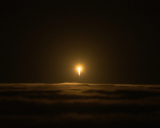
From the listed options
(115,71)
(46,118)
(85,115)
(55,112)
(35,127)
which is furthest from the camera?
(115,71)

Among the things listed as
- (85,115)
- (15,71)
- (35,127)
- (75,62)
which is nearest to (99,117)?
(85,115)

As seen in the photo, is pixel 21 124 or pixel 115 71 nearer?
pixel 21 124

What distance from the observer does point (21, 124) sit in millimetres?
8953

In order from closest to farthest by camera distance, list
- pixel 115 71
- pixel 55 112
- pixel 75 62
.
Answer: pixel 55 112 → pixel 115 71 → pixel 75 62

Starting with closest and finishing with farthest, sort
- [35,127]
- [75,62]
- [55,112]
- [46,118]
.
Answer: [35,127] < [46,118] < [55,112] < [75,62]

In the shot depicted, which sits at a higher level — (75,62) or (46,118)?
(75,62)

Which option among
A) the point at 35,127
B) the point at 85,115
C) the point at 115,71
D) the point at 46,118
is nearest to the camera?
the point at 35,127

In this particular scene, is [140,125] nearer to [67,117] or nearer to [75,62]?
[67,117]

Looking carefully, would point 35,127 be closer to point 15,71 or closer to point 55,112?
point 55,112

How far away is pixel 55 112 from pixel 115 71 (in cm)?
10328

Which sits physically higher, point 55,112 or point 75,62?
point 75,62

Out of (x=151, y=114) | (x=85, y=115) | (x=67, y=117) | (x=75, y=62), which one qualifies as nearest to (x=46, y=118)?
(x=67, y=117)

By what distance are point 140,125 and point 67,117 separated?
141 inches

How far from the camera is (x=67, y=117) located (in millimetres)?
10289
